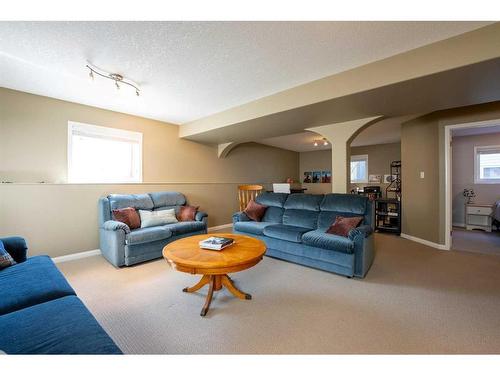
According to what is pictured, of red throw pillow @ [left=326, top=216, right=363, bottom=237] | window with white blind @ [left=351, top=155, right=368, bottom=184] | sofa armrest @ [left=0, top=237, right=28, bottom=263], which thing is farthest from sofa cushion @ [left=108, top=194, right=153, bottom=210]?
window with white blind @ [left=351, top=155, right=368, bottom=184]

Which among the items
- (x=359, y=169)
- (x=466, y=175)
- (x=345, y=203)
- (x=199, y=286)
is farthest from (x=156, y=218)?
(x=466, y=175)

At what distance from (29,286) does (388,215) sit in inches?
222

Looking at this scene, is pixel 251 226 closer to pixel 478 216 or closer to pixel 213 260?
pixel 213 260

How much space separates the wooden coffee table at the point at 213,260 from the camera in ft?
5.74

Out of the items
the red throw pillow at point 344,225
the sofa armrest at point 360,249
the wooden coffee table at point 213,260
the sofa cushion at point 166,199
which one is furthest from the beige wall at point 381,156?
the wooden coffee table at point 213,260

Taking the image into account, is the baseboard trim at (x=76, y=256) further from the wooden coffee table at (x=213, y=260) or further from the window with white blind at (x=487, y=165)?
the window with white blind at (x=487, y=165)

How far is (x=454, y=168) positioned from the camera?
5.52 meters

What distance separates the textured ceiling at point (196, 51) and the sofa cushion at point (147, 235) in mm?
1947

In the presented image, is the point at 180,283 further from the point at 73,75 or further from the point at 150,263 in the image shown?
the point at 73,75

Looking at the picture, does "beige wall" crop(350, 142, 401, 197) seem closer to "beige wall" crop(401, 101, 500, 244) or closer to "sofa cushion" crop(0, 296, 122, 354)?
"beige wall" crop(401, 101, 500, 244)

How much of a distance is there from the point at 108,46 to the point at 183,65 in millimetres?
663
